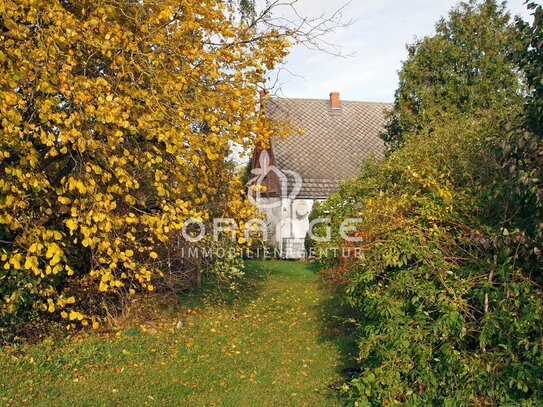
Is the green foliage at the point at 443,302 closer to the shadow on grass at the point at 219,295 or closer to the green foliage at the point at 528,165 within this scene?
the green foliage at the point at 528,165

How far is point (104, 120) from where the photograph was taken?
5.57 metres

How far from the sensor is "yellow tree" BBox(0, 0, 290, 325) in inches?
223

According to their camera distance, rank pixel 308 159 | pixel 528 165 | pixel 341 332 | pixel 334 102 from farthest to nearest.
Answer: pixel 334 102, pixel 308 159, pixel 341 332, pixel 528 165

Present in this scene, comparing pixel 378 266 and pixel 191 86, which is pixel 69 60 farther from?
pixel 378 266

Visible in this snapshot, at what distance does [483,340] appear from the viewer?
469 centimetres

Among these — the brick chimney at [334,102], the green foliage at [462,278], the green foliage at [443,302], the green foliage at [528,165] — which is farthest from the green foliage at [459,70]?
the brick chimney at [334,102]

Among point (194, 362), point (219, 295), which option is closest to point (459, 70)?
point (219, 295)

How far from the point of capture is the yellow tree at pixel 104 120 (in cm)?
565

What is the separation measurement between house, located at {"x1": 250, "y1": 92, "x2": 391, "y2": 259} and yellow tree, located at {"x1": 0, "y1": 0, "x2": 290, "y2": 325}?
1085cm

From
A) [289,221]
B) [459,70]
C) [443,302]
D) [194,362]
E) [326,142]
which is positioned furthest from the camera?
[326,142]

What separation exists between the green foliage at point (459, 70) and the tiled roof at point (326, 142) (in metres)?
7.31

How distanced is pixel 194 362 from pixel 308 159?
15.5 metres

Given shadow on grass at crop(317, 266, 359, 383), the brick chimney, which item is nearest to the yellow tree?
shadow on grass at crop(317, 266, 359, 383)

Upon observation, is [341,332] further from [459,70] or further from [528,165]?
[459,70]
